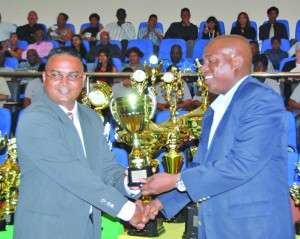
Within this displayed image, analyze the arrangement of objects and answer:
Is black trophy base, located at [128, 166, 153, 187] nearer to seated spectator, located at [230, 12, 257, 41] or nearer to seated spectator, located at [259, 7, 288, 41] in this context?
seated spectator, located at [230, 12, 257, 41]

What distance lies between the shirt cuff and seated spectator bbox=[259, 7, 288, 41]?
8195 mm

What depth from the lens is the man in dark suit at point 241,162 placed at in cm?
310

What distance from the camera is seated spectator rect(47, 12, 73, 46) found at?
1190 centimetres

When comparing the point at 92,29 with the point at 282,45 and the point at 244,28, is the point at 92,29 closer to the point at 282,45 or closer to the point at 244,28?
the point at 244,28

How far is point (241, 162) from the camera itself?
310 centimetres

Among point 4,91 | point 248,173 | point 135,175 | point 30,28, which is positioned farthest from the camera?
point 30,28

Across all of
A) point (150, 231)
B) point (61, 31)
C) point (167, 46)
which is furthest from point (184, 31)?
point (150, 231)

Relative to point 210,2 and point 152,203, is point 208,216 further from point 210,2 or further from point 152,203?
point 210,2

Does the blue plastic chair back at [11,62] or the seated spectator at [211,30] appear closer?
the blue plastic chair back at [11,62]

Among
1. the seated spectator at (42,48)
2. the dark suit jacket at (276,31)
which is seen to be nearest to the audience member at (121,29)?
the seated spectator at (42,48)

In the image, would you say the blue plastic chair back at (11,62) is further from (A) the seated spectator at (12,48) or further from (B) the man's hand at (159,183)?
(B) the man's hand at (159,183)

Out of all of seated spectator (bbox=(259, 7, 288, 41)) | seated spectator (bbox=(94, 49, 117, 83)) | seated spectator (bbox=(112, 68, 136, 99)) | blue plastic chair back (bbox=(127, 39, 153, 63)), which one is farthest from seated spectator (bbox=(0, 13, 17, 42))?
seated spectator (bbox=(112, 68, 136, 99))

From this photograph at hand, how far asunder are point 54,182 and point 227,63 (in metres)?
1.15

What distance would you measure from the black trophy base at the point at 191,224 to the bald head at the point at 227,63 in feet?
5.08
